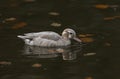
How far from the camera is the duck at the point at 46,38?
39.7 feet

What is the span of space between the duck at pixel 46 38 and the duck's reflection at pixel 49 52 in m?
0.13

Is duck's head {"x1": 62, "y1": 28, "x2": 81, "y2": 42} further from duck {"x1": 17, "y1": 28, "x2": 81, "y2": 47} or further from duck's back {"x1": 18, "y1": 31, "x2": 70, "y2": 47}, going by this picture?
duck's back {"x1": 18, "y1": 31, "x2": 70, "y2": 47}

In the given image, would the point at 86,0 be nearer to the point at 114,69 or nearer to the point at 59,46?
the point at 59,46

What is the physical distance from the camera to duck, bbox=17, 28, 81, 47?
12.1 m

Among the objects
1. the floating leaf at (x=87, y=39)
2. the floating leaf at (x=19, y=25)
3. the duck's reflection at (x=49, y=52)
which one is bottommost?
the duck's reflection at (x=49, y=52)

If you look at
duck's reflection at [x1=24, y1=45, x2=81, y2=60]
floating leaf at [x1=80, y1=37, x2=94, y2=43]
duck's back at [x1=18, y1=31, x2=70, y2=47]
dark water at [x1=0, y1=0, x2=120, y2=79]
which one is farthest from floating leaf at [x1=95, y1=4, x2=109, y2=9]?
duck's reflection at [x1=24, y1=45, x2=81, y2=60]

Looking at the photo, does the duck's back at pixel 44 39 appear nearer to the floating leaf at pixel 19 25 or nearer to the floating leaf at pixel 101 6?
the floating leaf at pixel 19 25

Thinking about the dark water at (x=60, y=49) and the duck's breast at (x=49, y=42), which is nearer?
the dark water at (x=60, y=49)

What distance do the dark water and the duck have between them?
0.16 metres

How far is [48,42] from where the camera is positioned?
478 inches

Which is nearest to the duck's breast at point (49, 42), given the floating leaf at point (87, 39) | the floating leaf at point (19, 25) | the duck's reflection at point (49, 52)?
the duck's reflection at point (49, 52)

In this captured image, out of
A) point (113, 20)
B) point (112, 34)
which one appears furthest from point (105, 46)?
point (113, 20)

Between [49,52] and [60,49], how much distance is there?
1.09ft

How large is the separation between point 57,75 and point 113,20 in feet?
10.8
